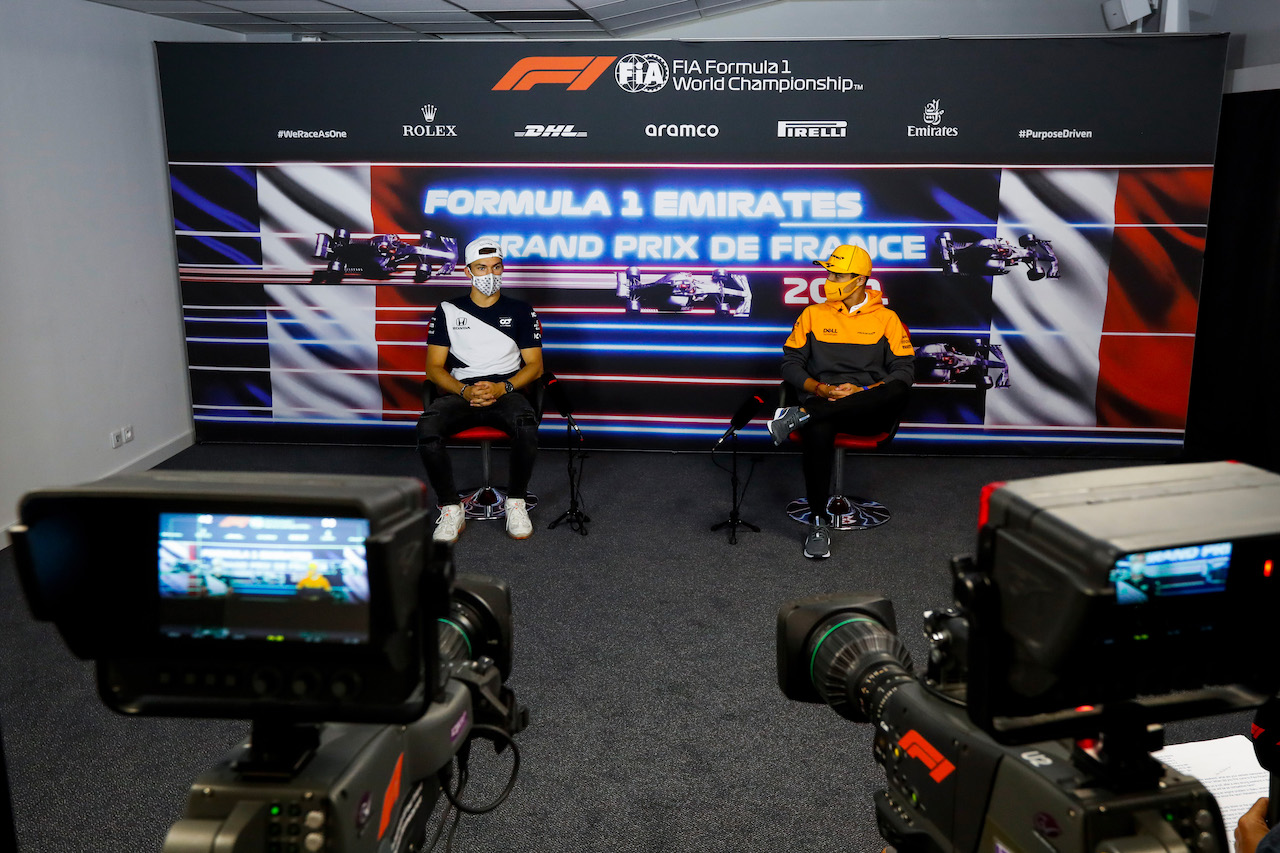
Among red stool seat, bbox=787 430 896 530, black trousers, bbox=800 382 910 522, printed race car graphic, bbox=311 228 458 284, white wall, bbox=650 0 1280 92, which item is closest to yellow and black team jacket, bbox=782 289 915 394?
black trousers, bbox=800 382 910 522

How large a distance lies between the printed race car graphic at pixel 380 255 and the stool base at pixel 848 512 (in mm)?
2329

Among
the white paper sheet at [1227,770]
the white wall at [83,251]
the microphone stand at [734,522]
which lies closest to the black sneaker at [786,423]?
the microphone stand at [734,522]

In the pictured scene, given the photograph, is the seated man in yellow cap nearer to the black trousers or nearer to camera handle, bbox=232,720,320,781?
the black trousers

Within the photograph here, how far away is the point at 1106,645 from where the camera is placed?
958 mm

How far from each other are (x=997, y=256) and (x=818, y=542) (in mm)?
2122

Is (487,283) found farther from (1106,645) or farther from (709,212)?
(1106,645)

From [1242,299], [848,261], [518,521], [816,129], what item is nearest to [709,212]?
[816,129]

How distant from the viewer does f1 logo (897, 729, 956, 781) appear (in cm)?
120

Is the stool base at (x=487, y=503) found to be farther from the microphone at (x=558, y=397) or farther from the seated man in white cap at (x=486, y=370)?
the microphone at (x=558, y=397)

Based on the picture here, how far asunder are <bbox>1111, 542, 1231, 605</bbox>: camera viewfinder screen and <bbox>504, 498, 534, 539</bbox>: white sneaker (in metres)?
3.65

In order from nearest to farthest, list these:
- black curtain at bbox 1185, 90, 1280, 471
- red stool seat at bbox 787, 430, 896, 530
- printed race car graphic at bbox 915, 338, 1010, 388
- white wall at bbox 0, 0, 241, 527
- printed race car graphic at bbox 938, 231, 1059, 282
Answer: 1. white wall at bbox 0, 0, 241, 527
2. red stool seat at bbox 787, 430, 896, 530
3. black curtain at bbox 1185, 90, 1280, 471
4. printed race car graphic at bbox 938, 231, 1059, 282
5. printed race car graphic at bbox 915, 338, 1010, 388

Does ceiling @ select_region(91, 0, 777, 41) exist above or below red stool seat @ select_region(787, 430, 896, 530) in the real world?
above

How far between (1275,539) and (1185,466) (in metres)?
0.13

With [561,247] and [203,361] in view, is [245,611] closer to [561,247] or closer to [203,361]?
[561,247]
